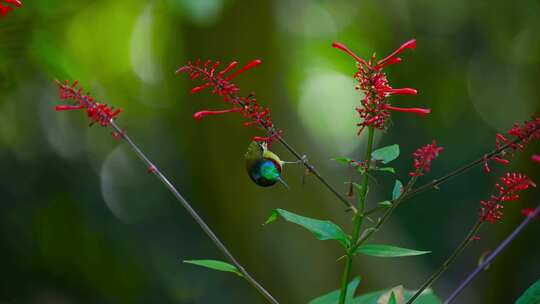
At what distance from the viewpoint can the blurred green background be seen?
2.57 meters

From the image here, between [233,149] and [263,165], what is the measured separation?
212 cm

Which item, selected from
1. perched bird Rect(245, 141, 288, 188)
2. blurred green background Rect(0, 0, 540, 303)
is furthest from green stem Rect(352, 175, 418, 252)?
blurred green background Rect(0, 0, 540, 303)

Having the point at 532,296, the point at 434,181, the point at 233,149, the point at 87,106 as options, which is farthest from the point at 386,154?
the point at 233,149

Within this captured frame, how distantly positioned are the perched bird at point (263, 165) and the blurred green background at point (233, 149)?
1.21m

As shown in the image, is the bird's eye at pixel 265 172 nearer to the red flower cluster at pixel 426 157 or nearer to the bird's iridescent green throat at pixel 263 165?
the bird's iridescent green throat at pixel 263 165

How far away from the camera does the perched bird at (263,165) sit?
68 centimetres

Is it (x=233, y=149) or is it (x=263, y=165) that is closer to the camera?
(x=263, y=165)

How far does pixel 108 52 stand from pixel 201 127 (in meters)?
1.38

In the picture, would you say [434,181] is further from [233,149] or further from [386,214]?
[233,149]

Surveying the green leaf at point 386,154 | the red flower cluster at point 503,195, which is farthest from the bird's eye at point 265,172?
the red flower cluster at point 503,195

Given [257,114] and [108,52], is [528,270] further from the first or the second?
[108,52]

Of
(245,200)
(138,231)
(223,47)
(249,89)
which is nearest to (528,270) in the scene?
(245,200)

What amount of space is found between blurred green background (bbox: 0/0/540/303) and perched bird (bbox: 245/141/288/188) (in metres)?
1.21

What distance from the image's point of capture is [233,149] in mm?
2787
